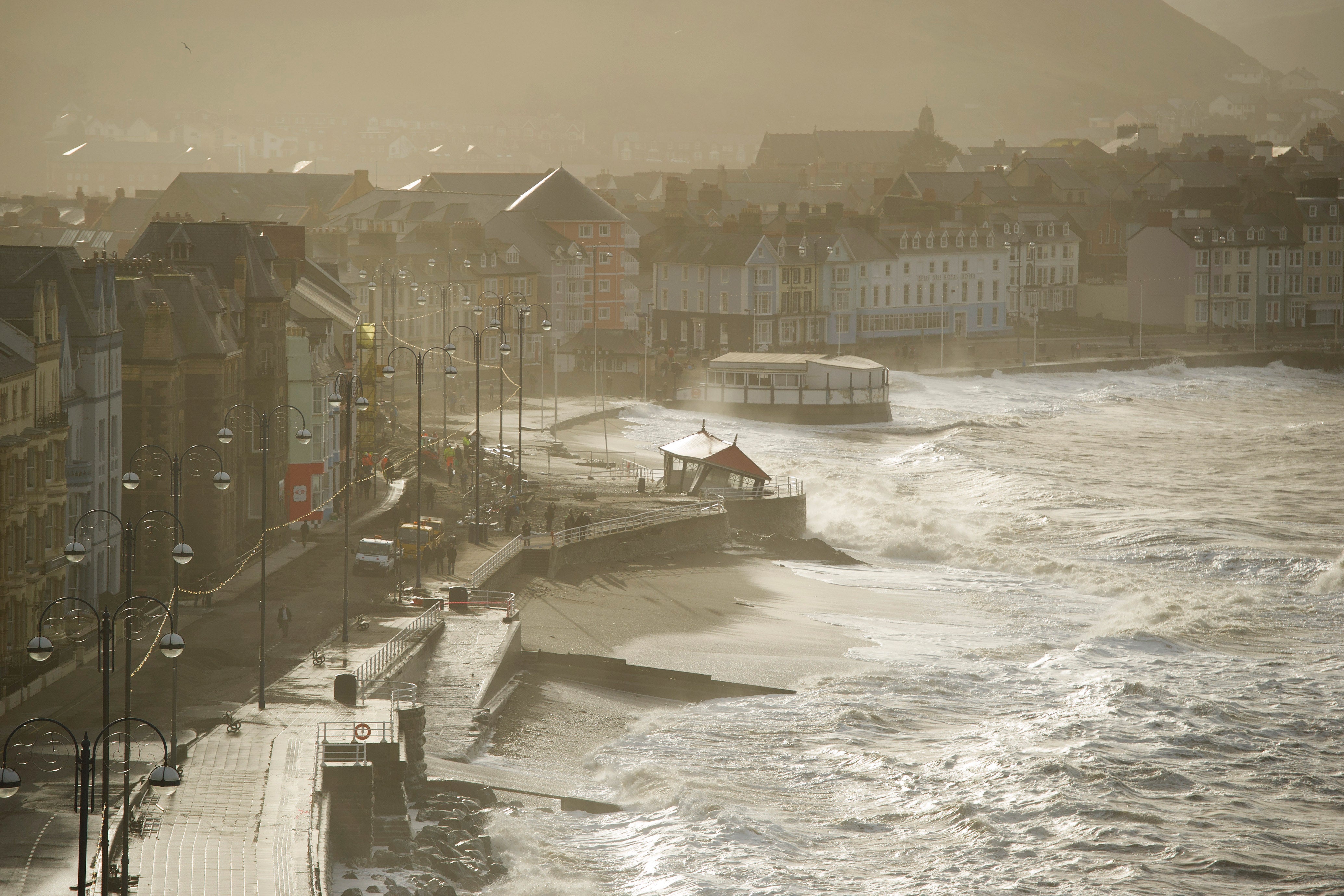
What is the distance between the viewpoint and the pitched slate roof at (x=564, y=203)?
116m

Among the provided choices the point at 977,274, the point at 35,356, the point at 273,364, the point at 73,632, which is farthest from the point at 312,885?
the point at 977,274

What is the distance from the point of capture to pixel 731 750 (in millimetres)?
33656

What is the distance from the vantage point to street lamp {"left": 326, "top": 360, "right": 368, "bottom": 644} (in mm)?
36688

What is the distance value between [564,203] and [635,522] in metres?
66.5

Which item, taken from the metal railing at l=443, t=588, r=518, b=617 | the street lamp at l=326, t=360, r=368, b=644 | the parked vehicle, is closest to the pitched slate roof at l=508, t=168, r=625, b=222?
the street lamp at l=326, t=360, r=368, b=644

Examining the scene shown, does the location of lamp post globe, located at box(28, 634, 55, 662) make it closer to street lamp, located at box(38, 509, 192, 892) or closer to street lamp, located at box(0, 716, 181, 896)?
street lamp, located at box(38, 509, 192, 892)

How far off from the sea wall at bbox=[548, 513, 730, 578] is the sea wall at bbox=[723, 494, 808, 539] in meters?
1.45

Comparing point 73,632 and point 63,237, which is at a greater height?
point 63,237

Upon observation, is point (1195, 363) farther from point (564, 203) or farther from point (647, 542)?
point (647, 542)

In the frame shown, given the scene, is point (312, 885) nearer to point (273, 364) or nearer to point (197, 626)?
point (197, 626)

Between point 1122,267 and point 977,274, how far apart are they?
845 inches

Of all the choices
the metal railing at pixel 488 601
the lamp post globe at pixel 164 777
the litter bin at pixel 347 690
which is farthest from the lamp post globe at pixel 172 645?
the metal railing at pixel 488 601

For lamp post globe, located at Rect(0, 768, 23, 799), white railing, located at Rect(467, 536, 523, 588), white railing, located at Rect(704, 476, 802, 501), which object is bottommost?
white railing, located at Rect(467, 536, 523, 588)

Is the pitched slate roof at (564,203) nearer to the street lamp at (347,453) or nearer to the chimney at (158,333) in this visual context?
the street lamp at (347,453)
